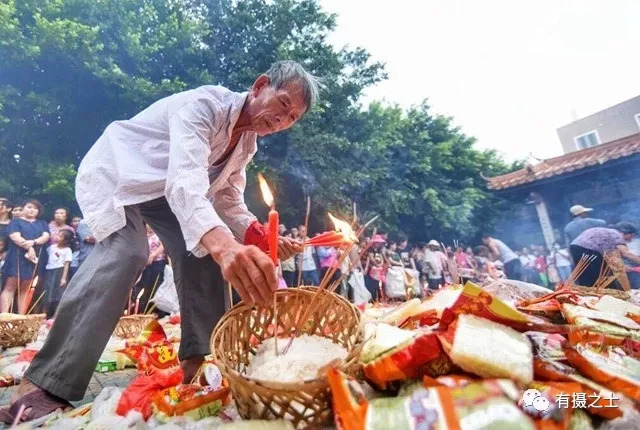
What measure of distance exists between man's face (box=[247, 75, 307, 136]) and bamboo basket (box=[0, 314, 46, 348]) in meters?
2.93

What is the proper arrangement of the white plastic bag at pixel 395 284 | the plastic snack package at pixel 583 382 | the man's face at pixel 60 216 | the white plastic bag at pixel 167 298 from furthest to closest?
the white plastic bag at pixel 395 284, the man's face at pixel 60 216, the white plastic bag at pixel 167 298, the plastic snack package at pixel 583 382

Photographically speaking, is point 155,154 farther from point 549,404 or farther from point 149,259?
point 149,259

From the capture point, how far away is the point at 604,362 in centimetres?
116

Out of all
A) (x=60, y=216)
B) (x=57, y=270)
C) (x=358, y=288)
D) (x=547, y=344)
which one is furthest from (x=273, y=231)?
(x=358, y=288)

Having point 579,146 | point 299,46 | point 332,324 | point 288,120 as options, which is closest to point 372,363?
point 332,324

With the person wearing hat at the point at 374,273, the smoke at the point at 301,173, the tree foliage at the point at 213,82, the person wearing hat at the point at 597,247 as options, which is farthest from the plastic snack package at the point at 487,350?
the smoke at the point at 301,173

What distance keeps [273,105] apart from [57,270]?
4.64m

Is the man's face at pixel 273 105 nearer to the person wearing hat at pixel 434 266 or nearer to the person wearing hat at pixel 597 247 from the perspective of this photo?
the person wearing hat at pixel 597 247

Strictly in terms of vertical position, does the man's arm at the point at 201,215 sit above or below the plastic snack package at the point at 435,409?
above

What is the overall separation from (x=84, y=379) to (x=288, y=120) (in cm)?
134

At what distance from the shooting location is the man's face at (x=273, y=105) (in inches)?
67.0

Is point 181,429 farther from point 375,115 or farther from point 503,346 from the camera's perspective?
point 375,115

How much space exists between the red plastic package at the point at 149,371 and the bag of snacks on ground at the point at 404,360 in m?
0.86

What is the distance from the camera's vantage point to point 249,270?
106 centimetres
